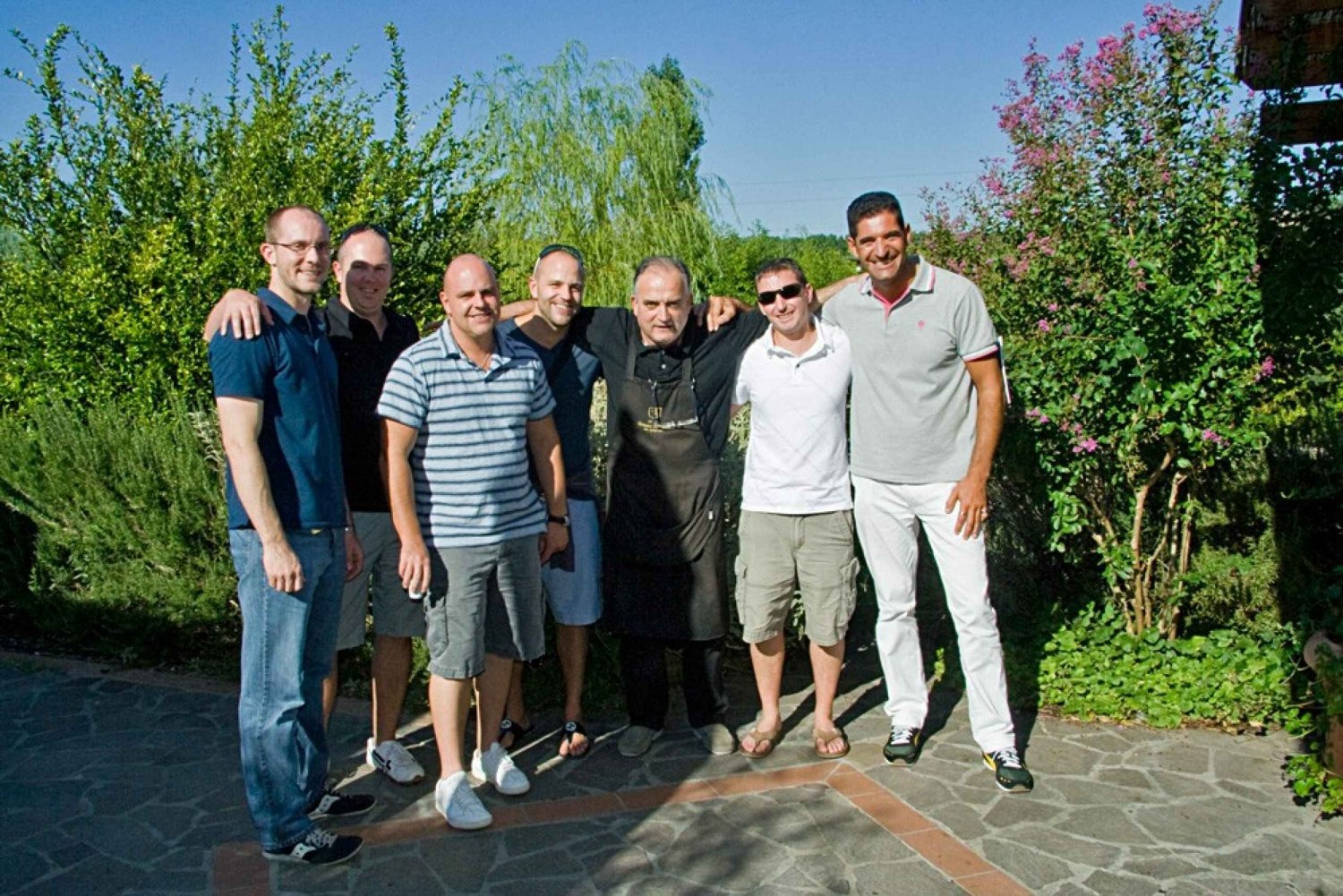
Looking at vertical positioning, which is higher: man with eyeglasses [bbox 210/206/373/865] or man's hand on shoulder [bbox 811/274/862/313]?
man's hand on shoulder [bbox 811/274/862/313]

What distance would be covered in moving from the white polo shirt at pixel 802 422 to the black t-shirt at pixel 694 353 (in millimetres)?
131

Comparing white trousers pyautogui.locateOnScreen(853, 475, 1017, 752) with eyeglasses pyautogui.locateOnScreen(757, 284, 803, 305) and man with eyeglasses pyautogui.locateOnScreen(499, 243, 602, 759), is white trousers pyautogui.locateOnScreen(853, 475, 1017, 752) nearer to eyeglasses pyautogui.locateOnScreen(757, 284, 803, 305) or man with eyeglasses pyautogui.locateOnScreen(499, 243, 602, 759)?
eyeglasses pyautogui.locateOnScreen(757, 284, 803, 305)

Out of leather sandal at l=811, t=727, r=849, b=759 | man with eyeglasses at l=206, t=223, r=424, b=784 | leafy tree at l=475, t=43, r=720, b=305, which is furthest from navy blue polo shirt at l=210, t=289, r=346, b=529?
leafy tree at l=475, t=43, r=720, b=305

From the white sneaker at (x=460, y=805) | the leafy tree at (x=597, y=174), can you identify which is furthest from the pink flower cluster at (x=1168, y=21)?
the leafy tree at (x=597, y=174)

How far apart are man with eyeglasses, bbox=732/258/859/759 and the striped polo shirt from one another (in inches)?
42.3

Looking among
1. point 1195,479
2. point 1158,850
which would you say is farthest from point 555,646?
point 1195,479

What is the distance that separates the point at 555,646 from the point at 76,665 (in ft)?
9.62

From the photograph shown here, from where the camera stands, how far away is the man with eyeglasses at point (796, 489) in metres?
4.39

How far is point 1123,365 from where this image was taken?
4.98 m

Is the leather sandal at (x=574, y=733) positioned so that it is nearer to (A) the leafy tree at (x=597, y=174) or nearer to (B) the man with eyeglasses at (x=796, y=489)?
(B) the man with eyeglasses at (x=796, y=489)

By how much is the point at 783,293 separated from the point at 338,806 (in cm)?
262

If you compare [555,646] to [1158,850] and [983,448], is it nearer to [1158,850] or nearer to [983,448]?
[983,448]

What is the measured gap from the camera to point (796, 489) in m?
4.44

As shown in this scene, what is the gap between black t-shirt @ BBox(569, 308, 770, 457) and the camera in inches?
178
